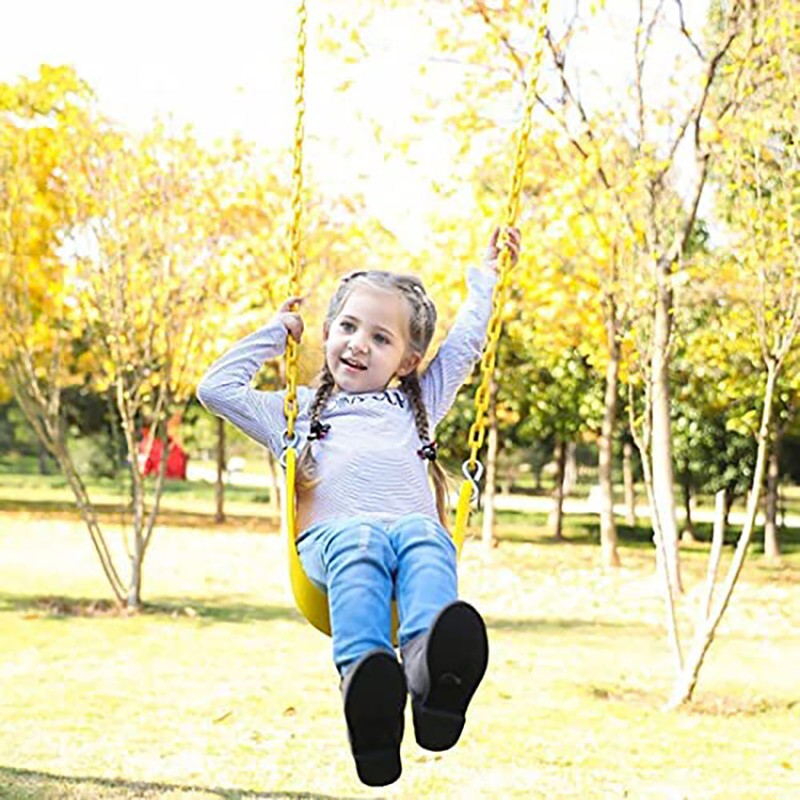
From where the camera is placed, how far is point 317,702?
7.23 meters

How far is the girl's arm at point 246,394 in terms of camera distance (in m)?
3.25

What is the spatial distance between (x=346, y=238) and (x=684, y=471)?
25.2 feet

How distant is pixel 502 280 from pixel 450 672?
3.53 feet

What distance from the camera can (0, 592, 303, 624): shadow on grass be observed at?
1051 cm

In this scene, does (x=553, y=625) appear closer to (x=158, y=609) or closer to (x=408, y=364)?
(x=158, y=609)

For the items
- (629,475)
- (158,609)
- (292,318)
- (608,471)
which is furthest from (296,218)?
(629,475)

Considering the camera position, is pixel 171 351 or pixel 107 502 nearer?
pixel 171 351

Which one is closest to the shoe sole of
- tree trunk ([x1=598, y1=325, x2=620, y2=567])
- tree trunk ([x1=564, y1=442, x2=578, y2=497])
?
tree trunk ([x1=598, y1=325, x2=620, y2=567])

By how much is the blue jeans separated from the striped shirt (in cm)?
9

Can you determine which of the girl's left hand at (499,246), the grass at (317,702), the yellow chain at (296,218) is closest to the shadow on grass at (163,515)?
the grass at (317,702)

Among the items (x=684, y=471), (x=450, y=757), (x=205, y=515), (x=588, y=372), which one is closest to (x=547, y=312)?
(x=588, y=372)

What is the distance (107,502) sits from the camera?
2694 centimetres

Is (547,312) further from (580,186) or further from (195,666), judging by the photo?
(195,666)

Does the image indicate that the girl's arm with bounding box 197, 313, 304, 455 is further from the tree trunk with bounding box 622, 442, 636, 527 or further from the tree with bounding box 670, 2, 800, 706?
the tree trunk with bounding box 622, 442, 636, 527
